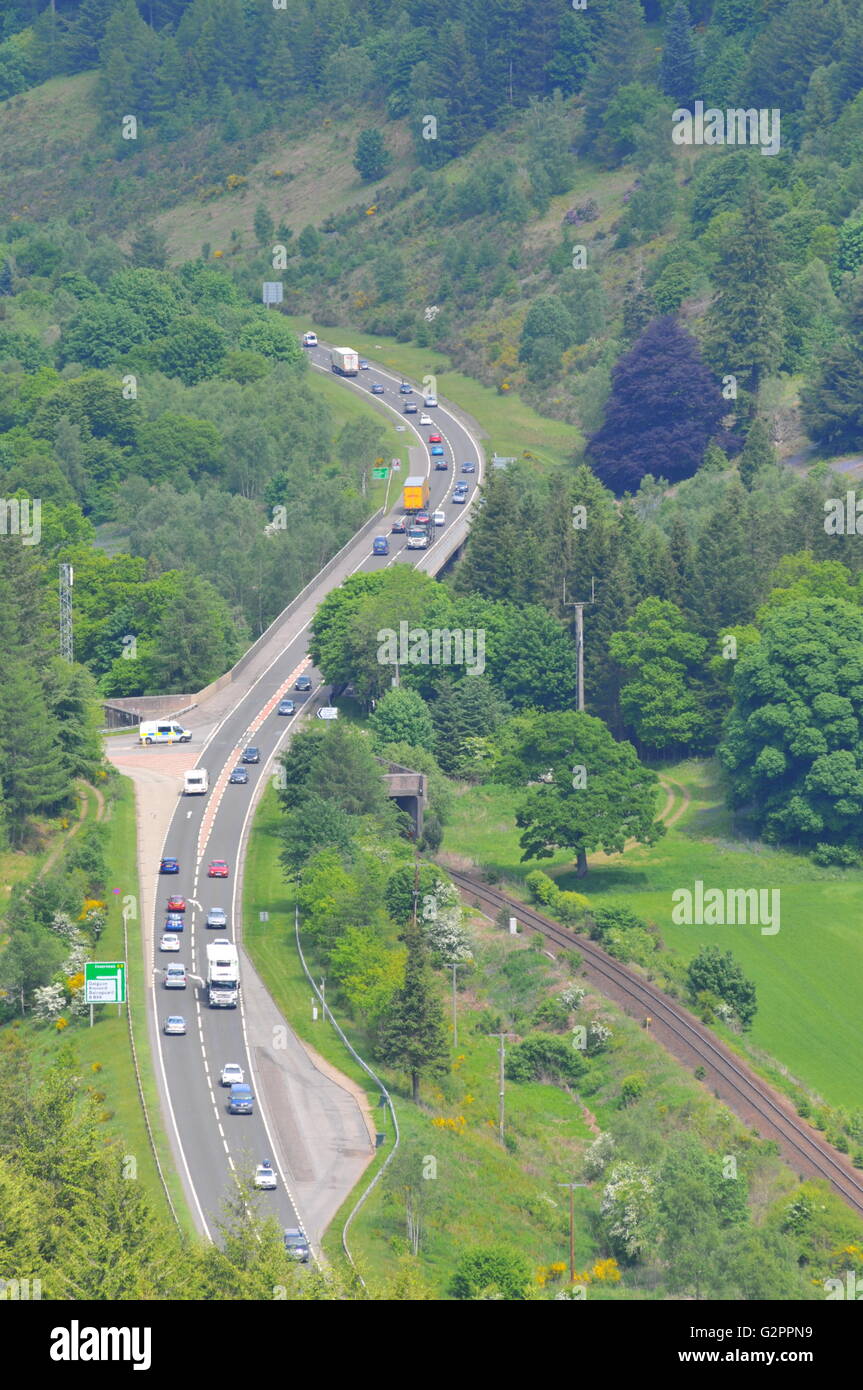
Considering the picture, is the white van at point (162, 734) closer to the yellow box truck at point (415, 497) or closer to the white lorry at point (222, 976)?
the white lorry at point (222, 976)

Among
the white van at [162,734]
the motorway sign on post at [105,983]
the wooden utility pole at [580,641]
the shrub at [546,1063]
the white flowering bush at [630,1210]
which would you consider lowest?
the white flowering bush at [630,1210]

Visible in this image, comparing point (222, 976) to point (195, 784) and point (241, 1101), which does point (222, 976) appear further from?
point (195, 784)

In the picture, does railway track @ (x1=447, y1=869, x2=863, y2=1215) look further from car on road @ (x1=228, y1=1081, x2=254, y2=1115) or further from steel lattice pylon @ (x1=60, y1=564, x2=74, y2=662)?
steel lattice pylon @ (x1=60, y1=564, x2=74, y2=662)

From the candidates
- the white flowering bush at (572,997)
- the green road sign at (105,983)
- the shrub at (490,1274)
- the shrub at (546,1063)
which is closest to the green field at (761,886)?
the white flowering bush at (572,997)

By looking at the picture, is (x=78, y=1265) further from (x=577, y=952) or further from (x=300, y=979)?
(x=577, y=952)

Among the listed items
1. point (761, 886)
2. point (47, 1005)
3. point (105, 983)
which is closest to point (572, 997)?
point (105, 983)
